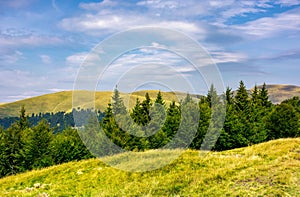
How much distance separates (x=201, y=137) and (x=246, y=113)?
14.5m

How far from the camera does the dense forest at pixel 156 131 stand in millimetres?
58000

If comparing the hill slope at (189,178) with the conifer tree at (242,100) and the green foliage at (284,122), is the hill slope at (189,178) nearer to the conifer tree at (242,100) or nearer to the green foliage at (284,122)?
the conifer tree at (242,100)

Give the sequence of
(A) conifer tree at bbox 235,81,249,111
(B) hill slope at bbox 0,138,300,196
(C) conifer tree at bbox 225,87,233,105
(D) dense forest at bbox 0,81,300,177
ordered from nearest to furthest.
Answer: (B) hill slope at bbox 0,138,300,196 → (D) dense forest at bbox 0,81,300,177 → (A) conifer tree at bbox 235,81,249,111 → (C) conifer tree at bbox 225,87,233,105

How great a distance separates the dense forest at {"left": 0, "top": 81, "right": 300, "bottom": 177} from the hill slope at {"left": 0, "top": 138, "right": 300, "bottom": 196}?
29.0 meters

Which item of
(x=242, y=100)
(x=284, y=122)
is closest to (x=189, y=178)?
(x=242, y=100)

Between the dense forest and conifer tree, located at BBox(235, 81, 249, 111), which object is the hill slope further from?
conifer tree, located at BBox(235, 81, 249, 111)

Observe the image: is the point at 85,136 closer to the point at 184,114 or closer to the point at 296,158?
the point at 184,114

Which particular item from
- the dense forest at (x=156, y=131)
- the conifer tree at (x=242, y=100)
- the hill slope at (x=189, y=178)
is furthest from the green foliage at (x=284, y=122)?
the hill slope at (x=189, y=178)

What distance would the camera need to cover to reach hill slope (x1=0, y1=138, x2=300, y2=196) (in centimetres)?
1480

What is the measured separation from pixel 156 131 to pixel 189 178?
139 ft

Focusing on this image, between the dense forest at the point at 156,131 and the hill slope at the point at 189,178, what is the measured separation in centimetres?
2902

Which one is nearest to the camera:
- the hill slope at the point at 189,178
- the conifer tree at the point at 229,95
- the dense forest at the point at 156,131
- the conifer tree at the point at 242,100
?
the hill slope at the point at 189,178

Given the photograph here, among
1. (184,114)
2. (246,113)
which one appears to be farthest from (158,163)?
(246,113)

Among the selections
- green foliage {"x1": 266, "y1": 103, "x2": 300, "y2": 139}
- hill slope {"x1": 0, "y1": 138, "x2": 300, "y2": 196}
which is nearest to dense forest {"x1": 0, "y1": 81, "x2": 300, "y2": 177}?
green foliage {"x1": 266, "y1": 103, "x2": 300, "y2": 139}
